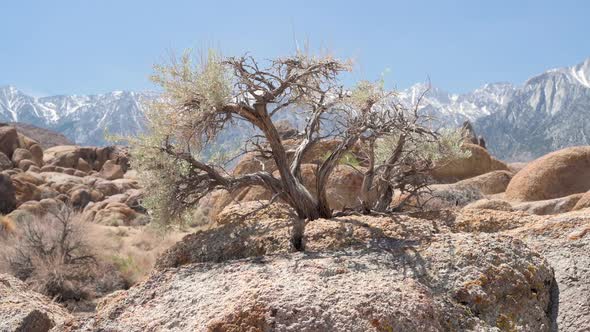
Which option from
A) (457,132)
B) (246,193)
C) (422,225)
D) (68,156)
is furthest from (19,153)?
(422,225)

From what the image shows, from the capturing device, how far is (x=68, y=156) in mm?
53281

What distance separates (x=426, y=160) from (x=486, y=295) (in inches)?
233

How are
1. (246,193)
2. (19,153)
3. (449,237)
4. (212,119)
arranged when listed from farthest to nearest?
1. (19,153)
2. (246,193)
3. (212,119)
4. (449,237)

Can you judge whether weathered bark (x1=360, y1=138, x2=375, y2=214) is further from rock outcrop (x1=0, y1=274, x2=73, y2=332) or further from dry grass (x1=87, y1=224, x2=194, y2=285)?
dry grass (x1=87, y1=224, x2=194, y2=285)

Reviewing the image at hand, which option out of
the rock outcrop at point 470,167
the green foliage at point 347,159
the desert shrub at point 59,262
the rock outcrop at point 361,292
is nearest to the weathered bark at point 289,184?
the green foliage at point 347,159

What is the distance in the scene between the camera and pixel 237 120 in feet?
27.6

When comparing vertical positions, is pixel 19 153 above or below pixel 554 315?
above

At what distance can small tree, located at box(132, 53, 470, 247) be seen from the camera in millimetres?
7664

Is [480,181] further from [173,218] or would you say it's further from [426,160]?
[173,218]

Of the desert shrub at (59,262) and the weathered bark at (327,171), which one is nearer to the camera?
the weathered bark at (327,171)

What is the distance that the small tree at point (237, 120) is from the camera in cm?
766

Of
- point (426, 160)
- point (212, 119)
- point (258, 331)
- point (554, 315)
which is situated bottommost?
point (554, 315)

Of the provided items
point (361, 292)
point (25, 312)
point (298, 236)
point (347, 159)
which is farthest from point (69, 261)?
point (361, 292)

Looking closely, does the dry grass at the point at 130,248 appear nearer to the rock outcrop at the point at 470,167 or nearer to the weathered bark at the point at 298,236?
the weathered bark at the point at 298,236
